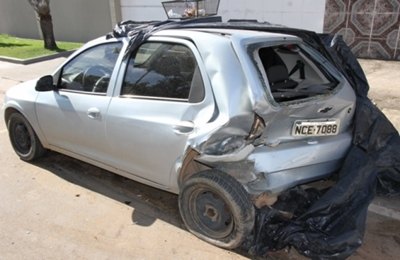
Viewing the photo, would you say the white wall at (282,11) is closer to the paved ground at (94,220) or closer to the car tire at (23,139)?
the paved ground at (94,220)

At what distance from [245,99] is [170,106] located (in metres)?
0.69

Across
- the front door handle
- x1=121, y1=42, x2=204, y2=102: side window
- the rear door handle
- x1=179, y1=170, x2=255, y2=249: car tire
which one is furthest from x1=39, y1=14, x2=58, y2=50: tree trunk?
x1=179, y1=170, x2=255, y2=249: car tire

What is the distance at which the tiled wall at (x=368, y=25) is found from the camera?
320 inches

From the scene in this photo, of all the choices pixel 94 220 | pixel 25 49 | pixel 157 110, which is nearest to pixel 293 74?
pixel 157 110

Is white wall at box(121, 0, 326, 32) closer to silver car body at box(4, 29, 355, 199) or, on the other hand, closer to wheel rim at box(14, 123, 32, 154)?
silver car body at box(4, 29, 355, 199)

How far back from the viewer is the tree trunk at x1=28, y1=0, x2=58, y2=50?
41.7 ft

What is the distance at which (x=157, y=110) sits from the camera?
3.20m

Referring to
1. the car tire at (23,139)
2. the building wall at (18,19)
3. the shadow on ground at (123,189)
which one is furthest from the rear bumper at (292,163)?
the building wall at (18,19)

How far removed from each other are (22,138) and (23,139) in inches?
0.7

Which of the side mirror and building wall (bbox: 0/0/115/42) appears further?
building wall (bbox: 0/0/115/42)

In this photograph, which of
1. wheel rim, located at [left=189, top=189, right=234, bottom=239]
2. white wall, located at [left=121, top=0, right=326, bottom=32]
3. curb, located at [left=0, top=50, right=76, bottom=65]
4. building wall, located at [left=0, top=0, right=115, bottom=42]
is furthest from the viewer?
building wall, located at [left=0, top=0, right=115, bottom=42]

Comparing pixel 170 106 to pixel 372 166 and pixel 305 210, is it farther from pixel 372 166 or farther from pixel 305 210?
pixel 372 166

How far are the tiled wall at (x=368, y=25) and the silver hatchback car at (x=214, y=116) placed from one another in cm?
574

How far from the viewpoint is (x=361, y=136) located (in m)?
3.30
